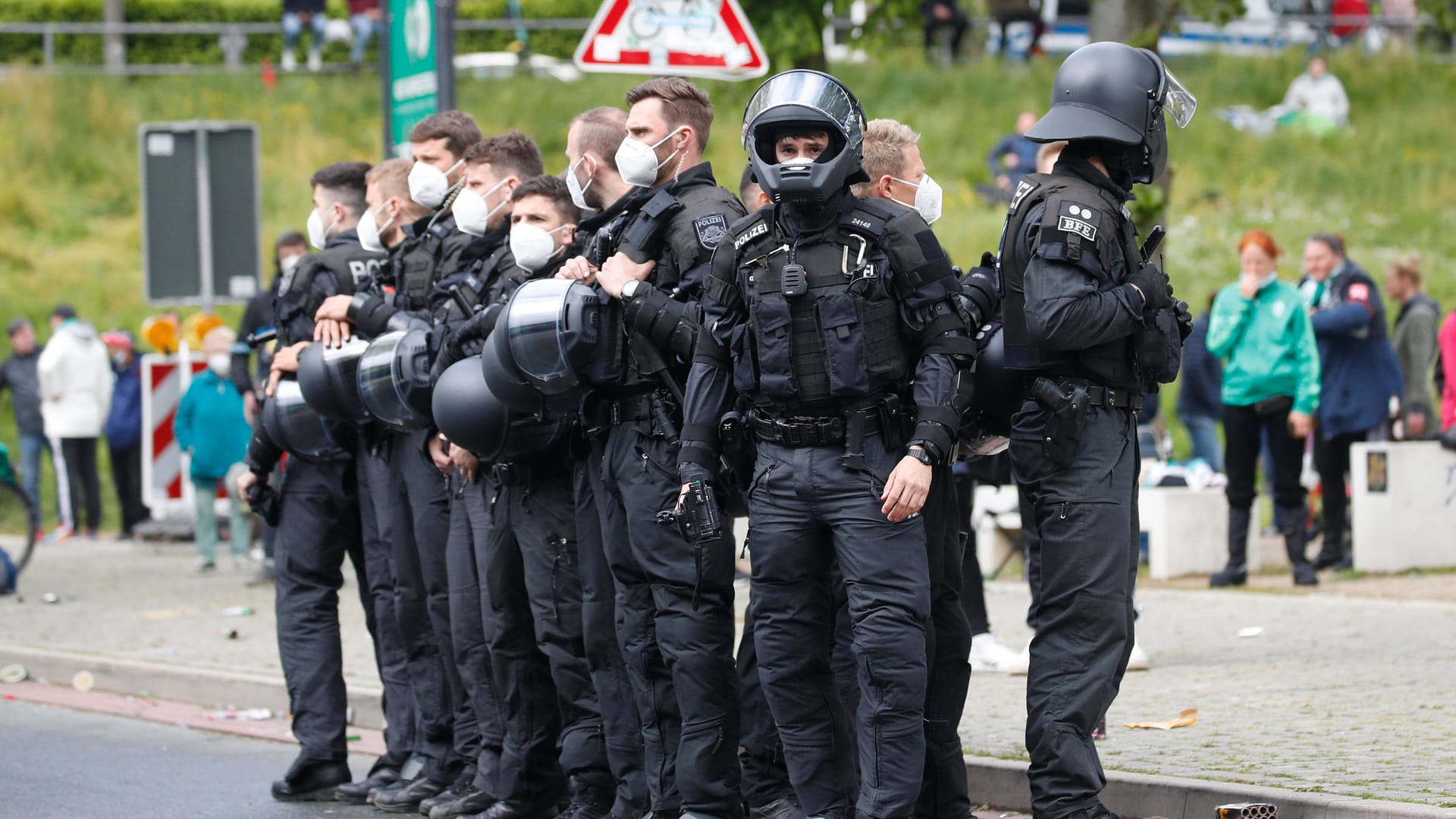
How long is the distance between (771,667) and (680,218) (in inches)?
55.7

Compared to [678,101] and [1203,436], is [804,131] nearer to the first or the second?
[678,101]

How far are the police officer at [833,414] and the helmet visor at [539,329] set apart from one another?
0.61m

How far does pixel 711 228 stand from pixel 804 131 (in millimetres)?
547

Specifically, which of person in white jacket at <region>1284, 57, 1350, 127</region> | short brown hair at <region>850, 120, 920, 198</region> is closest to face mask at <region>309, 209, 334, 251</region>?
short brown hair at <region>850, 120, 920, 198</region>

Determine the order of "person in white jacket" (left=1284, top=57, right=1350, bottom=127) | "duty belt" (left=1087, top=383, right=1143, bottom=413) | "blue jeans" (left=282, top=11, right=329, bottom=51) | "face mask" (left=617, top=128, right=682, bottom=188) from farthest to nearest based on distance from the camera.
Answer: "blue jeans" (left=282, top=11, right=329, bottom=51) → "person in white jacket" (left=1284, top=57, right=1350, bottom=127) → "face mask" (left=617, top=128, right=682, bottom=188) → "duty belt" (left=1087, top=383, right=1143, bottom=413)

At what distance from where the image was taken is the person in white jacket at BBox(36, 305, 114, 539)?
57.2ft

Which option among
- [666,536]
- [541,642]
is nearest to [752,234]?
[666,536]

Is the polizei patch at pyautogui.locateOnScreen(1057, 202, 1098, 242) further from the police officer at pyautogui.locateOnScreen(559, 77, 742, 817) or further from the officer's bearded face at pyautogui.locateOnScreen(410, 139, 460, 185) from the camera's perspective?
the officer's bearded face at pyautogui.locateOnScreen(410, 139, 460, 185)

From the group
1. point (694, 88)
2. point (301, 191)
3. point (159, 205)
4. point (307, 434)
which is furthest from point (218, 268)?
point (301, 191)

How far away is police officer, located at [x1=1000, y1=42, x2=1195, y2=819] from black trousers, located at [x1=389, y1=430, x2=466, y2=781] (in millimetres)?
2408

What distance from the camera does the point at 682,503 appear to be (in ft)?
17.7

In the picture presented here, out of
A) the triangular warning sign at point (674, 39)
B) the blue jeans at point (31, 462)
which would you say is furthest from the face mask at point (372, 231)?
the blue jeans at point (31, 462)

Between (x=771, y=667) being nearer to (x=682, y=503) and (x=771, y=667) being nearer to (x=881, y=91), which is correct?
(x=682, y=503)

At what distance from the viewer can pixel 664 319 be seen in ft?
18.7
